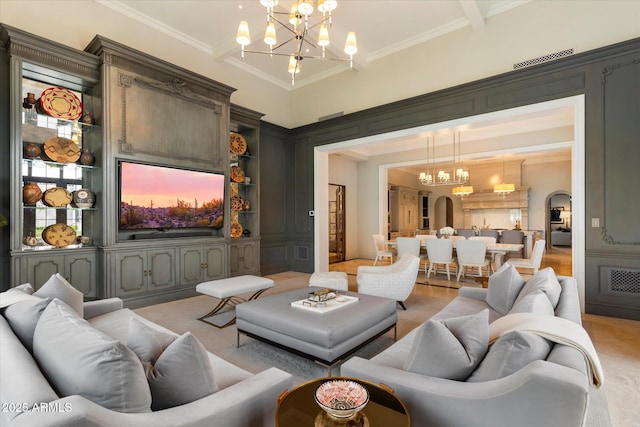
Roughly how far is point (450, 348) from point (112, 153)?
4.45m

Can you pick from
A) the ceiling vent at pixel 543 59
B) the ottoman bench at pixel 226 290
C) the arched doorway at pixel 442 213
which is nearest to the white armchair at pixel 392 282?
the ottoman bench at pixel 226 290

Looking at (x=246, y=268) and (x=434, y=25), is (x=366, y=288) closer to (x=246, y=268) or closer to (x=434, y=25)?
(x=246, y=268)

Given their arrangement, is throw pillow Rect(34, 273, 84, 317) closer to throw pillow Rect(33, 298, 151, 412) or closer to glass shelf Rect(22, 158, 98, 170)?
throw pillow Rect(33, 298, 151, 412)

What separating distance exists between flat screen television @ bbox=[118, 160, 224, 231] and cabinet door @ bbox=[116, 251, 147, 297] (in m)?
0.39

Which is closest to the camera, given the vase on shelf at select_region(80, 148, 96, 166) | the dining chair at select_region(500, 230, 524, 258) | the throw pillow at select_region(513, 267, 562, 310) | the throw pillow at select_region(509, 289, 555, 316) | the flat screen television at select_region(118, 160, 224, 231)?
the throw pillow at select_region(509, 289, 555, 316)

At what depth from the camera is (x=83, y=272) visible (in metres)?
3.93

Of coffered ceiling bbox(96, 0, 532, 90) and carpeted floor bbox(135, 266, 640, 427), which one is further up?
coffered ceiling bbox(96, 0, 532, 90)

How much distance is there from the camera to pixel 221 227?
5.37 meters

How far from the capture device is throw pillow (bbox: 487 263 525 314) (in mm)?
2756

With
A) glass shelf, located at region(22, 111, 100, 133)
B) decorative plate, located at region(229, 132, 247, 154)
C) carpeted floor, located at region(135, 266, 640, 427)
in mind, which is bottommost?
carpeted floor, located at region(135, 266, 640, 427)

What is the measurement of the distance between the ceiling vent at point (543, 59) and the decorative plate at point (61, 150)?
248 inches

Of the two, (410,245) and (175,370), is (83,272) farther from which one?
(410,245)

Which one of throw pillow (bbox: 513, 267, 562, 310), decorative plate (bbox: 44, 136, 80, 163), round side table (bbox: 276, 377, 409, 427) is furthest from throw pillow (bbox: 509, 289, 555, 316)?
decorative plate (bbox: 44, 136, 80, 163)

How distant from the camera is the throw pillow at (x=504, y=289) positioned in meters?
2.76
